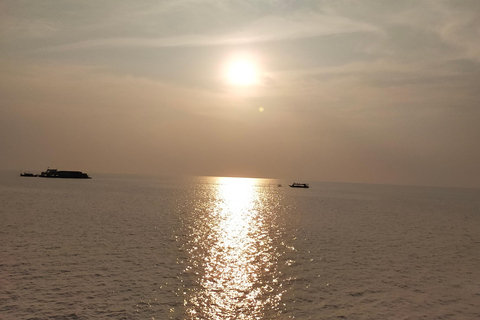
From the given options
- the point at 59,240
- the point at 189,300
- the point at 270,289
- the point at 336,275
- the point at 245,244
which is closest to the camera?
the point at 189,300

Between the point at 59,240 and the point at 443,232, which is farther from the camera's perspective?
the point at 443,232

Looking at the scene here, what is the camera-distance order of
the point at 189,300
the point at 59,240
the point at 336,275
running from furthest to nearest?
the point at 59,240, the point at 336,275, the point at 189,300

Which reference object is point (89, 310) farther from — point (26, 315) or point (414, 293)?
point (414, 293)

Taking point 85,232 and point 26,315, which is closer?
point 26,315

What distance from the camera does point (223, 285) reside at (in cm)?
→ 3206

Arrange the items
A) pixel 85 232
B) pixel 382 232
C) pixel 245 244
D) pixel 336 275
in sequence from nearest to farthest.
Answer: pixel 336 275 → pixel 245 244 → pixel 85 232 → pixel 382 232

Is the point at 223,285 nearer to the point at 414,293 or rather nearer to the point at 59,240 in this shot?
the point at 414,293

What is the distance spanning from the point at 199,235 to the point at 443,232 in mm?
50728

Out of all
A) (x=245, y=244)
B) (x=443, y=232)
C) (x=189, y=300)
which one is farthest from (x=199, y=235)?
(x=443, y=232)

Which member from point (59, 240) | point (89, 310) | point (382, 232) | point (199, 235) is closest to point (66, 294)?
point (89, 310)

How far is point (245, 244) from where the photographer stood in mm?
53594

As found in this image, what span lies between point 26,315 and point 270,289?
17.7 meters

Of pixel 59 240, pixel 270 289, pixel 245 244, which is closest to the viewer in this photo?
pixel 270 289

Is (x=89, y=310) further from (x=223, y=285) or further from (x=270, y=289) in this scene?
(x=270, y=289)
